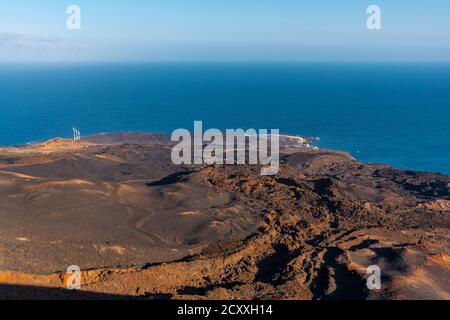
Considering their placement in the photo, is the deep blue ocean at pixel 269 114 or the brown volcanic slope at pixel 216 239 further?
the deep blue ocean at pixel 269 114

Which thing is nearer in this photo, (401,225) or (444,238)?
(444,238)

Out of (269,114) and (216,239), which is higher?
(269,114)

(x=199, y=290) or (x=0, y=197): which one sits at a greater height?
(x=0, y=197)

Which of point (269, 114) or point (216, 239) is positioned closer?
point (216, 239)

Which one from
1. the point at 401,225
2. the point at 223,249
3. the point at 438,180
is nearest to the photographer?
the point at 223,249

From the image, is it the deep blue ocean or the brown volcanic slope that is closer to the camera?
the brown volcanic slope

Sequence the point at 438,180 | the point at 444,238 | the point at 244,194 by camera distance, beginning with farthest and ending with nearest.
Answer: the point at 438,180, the point at 244,194, the point at 444,238

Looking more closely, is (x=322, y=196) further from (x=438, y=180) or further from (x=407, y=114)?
(x=407, y=114)
